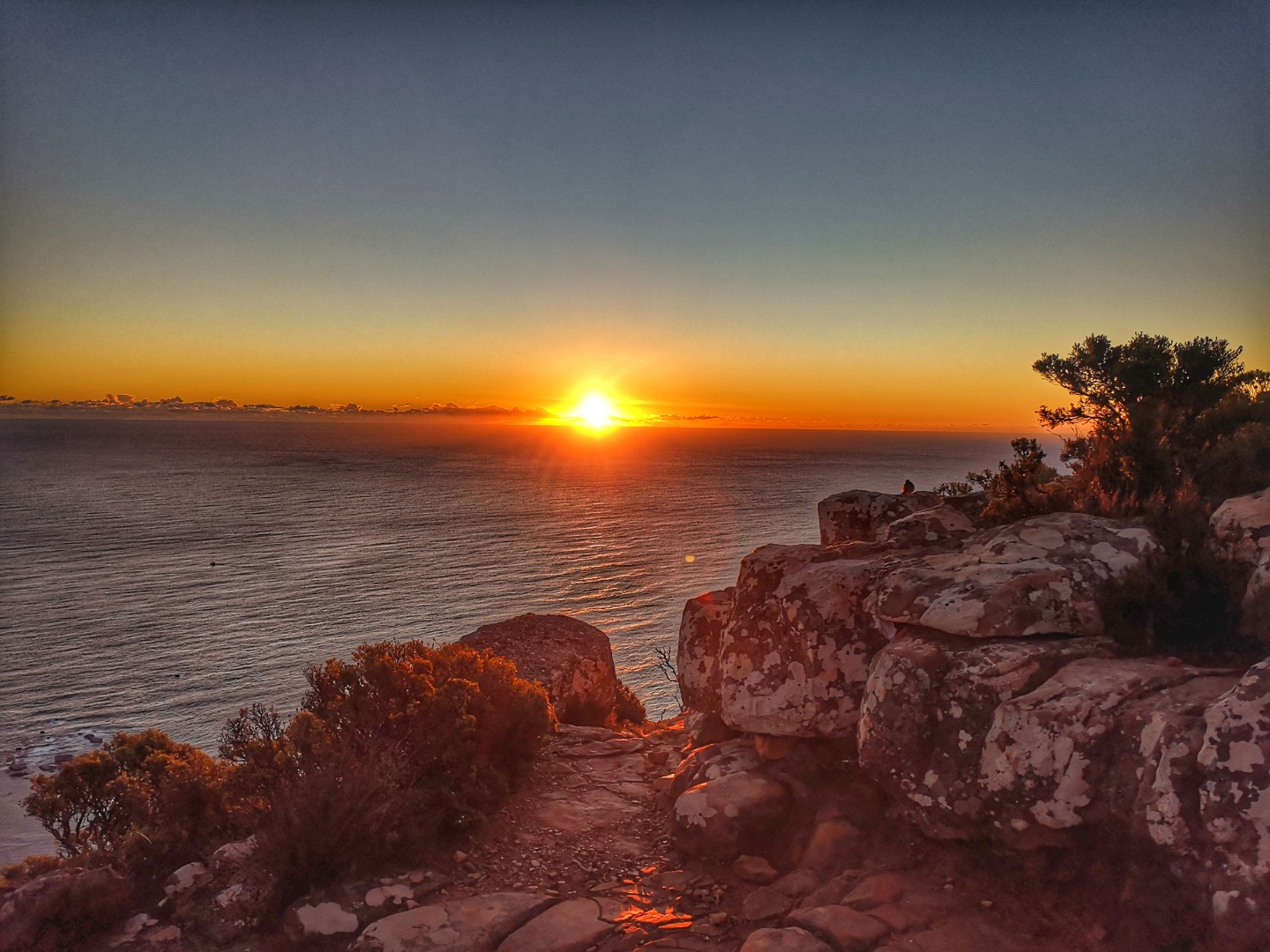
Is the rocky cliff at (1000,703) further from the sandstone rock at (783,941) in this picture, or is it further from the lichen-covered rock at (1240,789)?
the sandstone rock at (783,941)

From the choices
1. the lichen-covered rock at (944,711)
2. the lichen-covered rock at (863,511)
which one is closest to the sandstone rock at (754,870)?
the lichen-covered rock at (944,711)

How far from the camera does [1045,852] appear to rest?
581 centimetres

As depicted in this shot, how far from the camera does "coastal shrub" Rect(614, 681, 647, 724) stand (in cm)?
1745

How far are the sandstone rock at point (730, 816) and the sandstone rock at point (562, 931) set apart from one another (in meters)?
1.33

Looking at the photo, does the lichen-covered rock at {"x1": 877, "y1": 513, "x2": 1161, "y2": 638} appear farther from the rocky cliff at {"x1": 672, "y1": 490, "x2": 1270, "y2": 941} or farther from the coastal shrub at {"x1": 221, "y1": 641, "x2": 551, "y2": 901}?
the coastal shrub at {"x1": 221, "y1": 641, "x2": 551, "y2": 901}

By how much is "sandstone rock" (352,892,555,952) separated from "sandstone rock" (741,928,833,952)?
2.29 meters

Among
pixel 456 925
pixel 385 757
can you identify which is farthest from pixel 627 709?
pixel 456 925

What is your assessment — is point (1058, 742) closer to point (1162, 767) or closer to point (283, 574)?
point (1162, 767)

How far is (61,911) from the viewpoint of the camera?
7.25 m

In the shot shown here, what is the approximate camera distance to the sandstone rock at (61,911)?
7122 mm

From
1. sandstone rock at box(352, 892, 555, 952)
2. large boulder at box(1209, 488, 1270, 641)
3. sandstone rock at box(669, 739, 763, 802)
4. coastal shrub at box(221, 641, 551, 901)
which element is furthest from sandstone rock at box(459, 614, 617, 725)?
large boulder at box(1209, 488, 1270, 641)

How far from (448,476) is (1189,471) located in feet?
500

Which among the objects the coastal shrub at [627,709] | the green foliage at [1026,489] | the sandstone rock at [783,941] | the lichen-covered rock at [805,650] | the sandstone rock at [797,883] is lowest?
the coastal shrub at [627,709]

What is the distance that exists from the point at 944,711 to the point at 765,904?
250 cm
